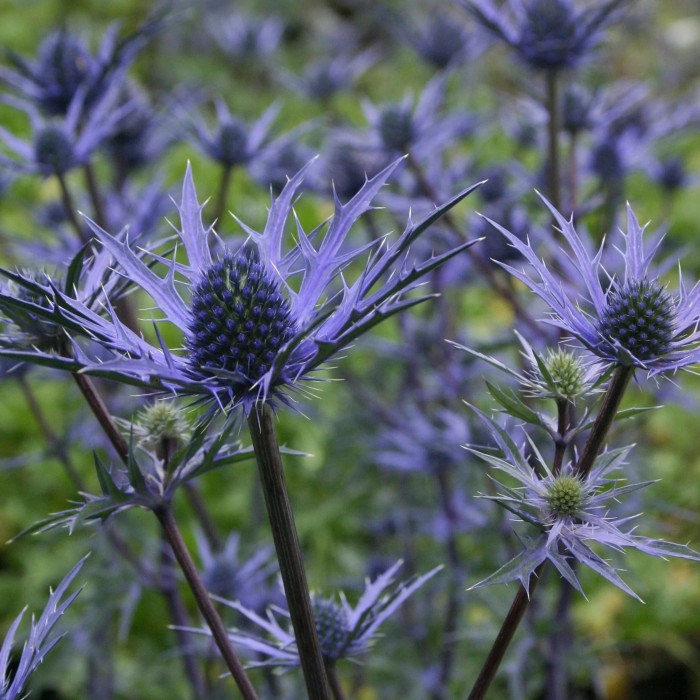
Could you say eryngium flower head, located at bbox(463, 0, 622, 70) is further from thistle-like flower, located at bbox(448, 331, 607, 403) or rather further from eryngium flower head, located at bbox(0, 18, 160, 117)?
thistle-like flower, located at bbox(448, 331, 607, 403)

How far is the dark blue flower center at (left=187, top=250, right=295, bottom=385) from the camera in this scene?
701mm

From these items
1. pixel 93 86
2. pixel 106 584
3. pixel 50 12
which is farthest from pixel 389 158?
pixel 50 12

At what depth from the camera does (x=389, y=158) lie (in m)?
1.69

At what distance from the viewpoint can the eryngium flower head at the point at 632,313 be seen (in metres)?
0.66

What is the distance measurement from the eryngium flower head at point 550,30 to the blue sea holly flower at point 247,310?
83cm

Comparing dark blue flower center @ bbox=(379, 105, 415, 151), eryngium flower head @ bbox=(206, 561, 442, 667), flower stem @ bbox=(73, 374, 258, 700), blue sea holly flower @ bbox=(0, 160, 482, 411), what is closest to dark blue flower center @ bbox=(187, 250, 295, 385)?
blue sea holly flower @ bbox=(0, 160, 482, 411)

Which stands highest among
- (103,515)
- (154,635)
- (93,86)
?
(93,86)

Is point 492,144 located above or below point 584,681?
above

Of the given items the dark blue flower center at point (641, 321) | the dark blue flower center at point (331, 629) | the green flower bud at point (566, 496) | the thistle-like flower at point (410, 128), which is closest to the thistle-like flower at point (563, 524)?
the green flower bud at point (566, 496)

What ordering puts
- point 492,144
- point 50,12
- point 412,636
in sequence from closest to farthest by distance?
point 412,636
point 492,144
point 50,12

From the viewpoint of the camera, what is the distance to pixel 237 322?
2.31 feet

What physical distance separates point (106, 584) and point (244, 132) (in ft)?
2.82

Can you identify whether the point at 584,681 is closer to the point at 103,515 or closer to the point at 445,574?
the point at 445,574

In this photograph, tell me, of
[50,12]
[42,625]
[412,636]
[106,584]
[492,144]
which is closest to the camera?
[42,625]
